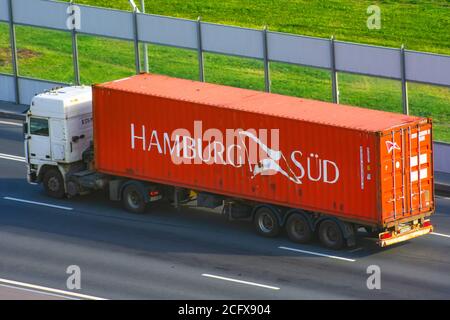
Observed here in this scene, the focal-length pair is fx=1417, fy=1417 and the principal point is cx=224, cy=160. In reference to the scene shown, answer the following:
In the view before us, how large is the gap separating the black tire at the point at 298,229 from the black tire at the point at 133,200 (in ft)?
14.8

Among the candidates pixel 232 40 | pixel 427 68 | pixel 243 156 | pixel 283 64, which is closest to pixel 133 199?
pixel 243 156

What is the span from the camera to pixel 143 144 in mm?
37438

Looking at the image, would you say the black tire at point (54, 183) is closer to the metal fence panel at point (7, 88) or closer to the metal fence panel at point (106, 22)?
the metal fence panel at point (106, 22)

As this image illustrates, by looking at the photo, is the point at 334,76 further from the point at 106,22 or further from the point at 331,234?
the point at 331,234

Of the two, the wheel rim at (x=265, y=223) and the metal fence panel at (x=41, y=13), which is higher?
the metal fence panel at (x=41, y=13)

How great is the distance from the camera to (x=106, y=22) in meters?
48.1

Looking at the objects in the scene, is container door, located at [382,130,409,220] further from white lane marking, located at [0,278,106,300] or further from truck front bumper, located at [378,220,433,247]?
white lane marking, located at [0,278,106,300]

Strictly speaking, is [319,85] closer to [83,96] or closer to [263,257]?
[83,96]

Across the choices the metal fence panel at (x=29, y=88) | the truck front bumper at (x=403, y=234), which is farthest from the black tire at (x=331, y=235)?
the metal fence panel at (x=29, y=88)

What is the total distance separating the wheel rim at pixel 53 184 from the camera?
3919 cm

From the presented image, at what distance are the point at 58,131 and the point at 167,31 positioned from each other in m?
9.17

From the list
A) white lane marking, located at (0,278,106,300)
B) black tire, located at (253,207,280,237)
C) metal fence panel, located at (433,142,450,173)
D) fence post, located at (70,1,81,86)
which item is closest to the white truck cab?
black tire, located at (253,207,280,237)

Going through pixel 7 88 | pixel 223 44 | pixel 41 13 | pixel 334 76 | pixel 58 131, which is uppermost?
pixel 41 13

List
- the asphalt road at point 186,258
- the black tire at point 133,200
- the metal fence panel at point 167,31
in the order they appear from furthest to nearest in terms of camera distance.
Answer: the metal fence panel at point 167,31
the black tire at point 133,200
the asphalt road at point 186,258
